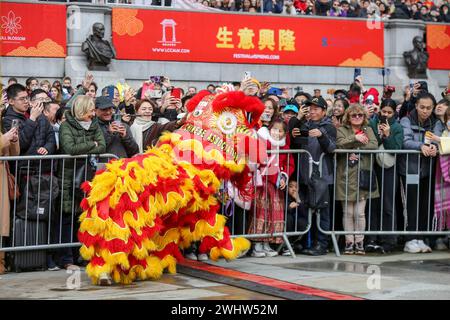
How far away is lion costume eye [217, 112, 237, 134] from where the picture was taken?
29.2 ft

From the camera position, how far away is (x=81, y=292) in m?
8.05

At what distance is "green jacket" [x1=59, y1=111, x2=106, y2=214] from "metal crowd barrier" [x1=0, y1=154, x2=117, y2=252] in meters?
0.01

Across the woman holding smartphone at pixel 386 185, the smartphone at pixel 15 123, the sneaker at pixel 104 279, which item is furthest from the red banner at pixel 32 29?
the sneaker at pixel 104 279

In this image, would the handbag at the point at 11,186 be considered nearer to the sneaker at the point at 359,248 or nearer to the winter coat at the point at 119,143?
the winter coat at the point at 119,143

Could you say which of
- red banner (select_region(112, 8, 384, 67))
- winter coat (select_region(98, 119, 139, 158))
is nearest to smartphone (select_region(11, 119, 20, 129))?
winter coat (select_region(98, 119, 139, 158))

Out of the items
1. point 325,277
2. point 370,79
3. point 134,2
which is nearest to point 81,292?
point 325,277

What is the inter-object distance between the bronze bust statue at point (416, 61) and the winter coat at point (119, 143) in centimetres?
1907

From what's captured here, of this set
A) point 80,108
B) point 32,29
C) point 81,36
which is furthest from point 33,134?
point 81,36

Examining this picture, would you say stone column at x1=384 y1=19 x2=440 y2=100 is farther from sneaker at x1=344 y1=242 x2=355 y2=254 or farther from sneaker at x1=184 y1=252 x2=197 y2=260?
sneaker at x1=184 y1=252 x2=197 y2=260

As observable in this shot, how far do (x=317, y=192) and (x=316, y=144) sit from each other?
579mm

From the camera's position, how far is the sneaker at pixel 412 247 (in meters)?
11.1

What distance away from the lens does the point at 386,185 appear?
11133 mm
